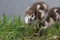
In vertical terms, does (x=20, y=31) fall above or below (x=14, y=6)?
below

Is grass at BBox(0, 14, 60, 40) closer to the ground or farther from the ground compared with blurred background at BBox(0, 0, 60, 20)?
closer to the ground

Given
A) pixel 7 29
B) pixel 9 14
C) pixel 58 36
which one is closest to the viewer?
pixel 58 36

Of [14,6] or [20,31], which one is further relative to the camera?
[14,6]

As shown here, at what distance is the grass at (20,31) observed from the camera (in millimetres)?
3584

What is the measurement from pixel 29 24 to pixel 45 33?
224 mm

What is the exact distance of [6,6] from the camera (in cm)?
423

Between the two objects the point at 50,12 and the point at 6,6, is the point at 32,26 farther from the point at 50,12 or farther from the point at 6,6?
the point at 6,6

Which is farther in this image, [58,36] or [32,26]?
[32,26]

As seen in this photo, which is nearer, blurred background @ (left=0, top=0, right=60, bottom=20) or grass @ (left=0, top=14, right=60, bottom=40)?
grass @ (left=0, top=14, right=60, bottom=40)

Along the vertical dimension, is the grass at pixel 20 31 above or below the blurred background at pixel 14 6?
below

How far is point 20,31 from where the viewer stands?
3.72 meters

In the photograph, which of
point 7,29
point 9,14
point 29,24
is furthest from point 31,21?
point 9,14

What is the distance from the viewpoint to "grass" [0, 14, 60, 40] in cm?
358

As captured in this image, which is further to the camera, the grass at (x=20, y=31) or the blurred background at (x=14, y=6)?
the blurred background at (x=14, y=6)
